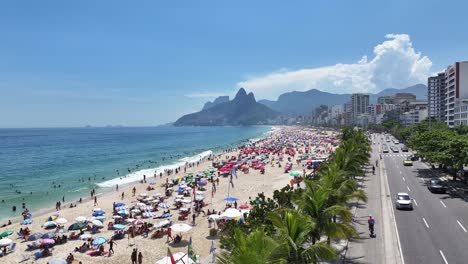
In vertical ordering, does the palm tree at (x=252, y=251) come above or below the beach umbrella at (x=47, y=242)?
above

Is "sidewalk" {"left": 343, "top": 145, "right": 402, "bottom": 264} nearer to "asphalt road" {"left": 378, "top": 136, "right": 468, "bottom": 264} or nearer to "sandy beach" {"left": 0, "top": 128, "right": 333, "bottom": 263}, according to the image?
"asphalt road" {"left": 378, "top": 136, "right": 468, "bottom": 264}

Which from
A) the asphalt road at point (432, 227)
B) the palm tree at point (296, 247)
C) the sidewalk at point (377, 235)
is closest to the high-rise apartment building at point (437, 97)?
the asphalt road at point (432, 227)

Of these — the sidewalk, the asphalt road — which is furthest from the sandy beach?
the asphalt road

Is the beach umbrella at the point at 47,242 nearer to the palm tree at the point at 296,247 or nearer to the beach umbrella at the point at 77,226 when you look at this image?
the beach umbrella at the point at 77,226

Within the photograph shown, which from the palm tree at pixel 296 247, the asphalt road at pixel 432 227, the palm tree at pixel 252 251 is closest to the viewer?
the palm tree at pixel 252 251

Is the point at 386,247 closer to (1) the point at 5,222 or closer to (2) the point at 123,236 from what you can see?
(2) the point at 123,236

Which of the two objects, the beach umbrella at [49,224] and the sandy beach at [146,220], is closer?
the sandy beach at [146,220]
